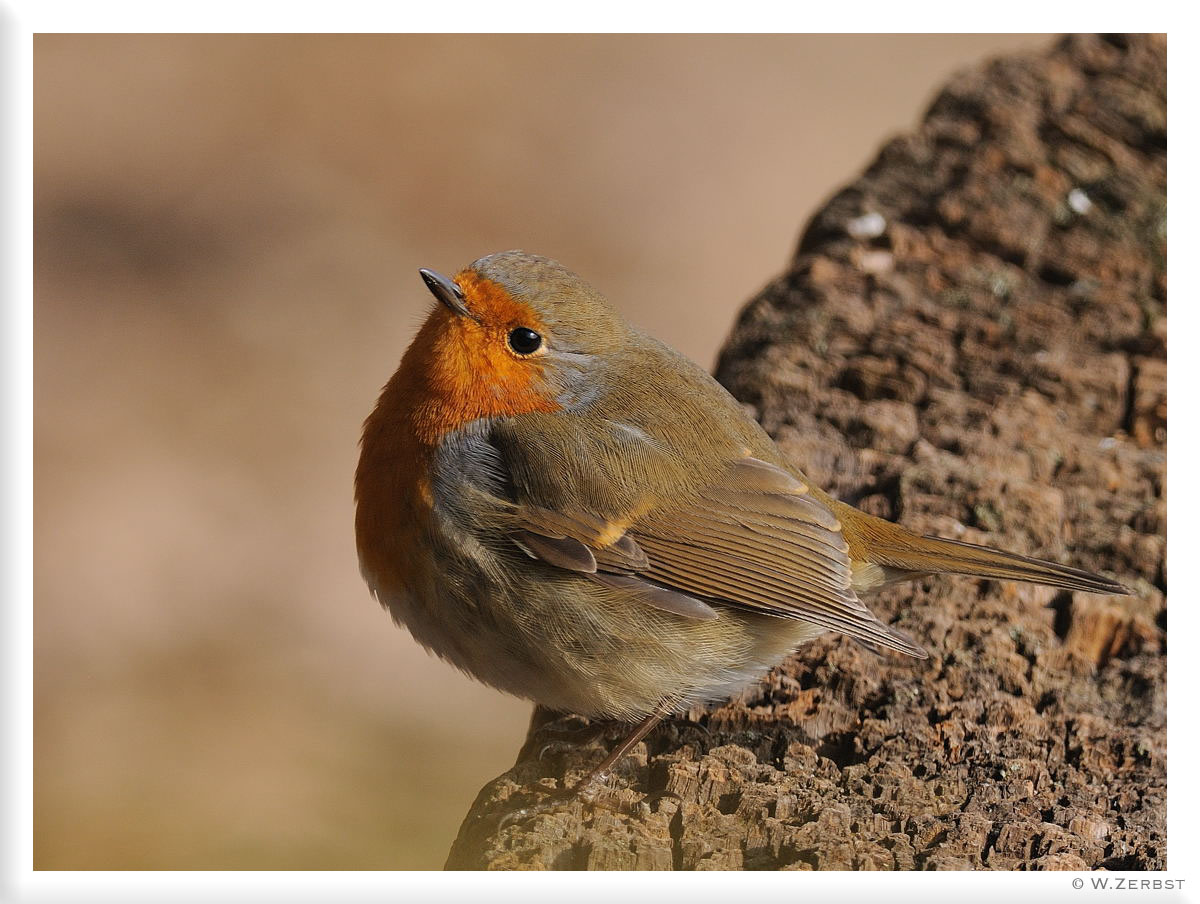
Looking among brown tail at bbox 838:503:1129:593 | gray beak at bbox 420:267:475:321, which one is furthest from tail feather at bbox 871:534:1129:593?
gray beak at bbox 420:267:475:321

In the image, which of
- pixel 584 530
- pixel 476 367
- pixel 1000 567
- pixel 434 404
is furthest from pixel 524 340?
pixel 1000 567

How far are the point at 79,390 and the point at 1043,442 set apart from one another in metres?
4.65

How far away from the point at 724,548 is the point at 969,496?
32.2 inches

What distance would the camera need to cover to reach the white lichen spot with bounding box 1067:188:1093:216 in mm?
4121

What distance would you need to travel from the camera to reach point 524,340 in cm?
292

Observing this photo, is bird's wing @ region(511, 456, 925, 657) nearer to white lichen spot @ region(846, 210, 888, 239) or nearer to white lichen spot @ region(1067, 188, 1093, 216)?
white lichen spot @ region(846, 210, 888, 239)

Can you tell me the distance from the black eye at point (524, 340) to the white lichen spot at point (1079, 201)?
223 centimetres

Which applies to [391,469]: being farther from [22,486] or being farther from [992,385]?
[992,385]

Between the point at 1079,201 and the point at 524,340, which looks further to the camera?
the point at 1079,201

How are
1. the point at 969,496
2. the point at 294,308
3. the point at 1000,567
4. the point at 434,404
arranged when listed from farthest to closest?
the point at 294,308, the point at 969,496, the point at 434,404, the point at 1000,567

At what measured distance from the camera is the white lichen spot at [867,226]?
4.16 meters

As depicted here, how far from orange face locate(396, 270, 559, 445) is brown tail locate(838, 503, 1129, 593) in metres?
0.83

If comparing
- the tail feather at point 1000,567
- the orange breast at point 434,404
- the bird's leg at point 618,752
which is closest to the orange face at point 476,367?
the orange breast at point 434,404

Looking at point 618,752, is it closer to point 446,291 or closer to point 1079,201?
point 446,291
